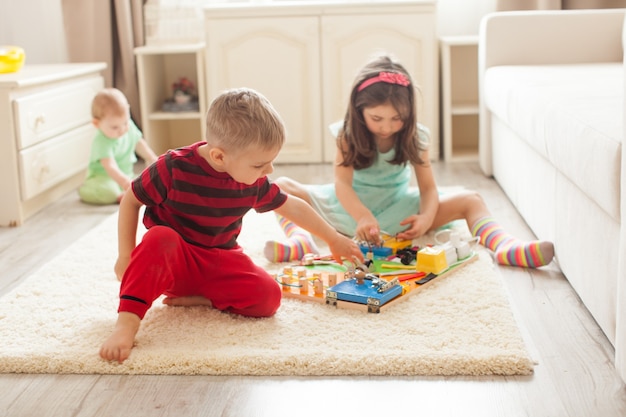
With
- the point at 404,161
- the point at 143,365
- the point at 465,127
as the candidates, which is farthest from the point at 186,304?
the point at 465,127

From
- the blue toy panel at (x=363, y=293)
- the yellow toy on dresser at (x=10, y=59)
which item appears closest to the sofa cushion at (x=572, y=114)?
the blue toy panel at (x=363, y=293)

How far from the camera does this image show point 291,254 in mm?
2090

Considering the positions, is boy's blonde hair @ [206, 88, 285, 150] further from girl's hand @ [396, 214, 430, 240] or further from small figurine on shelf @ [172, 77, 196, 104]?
small figurine on shelf @ [172, 77, 196, 104]

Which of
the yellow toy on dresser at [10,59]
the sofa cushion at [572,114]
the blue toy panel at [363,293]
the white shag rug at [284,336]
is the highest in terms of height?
the yellow toy on dresser at [10,59]

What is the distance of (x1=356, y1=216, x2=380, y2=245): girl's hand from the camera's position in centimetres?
206

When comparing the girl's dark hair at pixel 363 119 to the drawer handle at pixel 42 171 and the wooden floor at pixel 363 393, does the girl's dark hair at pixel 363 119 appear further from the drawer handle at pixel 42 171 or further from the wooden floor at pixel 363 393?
the drawer handle at pixel 42 171

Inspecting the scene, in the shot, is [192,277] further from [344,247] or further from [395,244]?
[395,244]

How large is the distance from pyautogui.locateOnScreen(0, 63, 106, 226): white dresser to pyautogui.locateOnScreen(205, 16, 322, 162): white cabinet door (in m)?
0.53

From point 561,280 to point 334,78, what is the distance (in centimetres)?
187

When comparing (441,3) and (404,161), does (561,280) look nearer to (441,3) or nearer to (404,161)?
(404,161)

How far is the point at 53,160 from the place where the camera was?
9.62 feet

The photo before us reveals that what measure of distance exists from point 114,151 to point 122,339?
1.62 meters

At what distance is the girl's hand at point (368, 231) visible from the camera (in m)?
2.06

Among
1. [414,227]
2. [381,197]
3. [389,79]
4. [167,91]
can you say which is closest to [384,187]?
[381,197]
